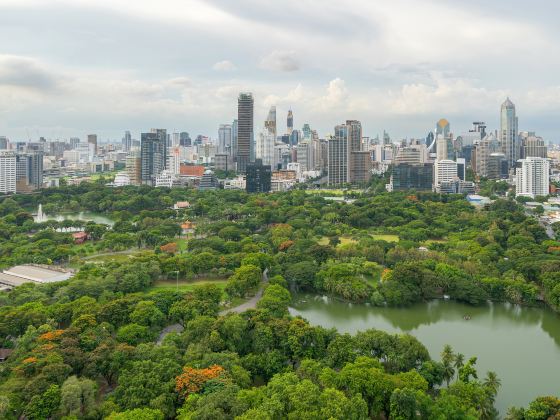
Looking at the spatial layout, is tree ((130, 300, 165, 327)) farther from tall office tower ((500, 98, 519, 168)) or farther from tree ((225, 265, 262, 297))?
tall office tower ((500, 98, 519, 168))

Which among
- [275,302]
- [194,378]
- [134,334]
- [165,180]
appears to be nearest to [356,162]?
[165,180]

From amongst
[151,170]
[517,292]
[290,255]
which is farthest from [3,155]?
[517,292]

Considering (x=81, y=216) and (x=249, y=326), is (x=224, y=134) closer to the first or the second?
(x=81, y=216)

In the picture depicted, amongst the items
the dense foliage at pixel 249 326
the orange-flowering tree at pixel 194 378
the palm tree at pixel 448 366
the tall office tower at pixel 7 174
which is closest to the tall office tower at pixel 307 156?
the tall office tower at pixel 7 174

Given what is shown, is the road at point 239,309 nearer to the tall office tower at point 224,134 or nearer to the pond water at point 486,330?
the pond water at point 486,330

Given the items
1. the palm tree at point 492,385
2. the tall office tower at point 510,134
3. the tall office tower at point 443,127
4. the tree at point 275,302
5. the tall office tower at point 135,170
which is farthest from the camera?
the tall office tower at point 443,127

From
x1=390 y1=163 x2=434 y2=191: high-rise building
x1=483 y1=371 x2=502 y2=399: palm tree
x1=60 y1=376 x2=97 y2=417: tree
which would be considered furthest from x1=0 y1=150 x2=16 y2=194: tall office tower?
x1=483 y1=371 x2=502 y2=399: palm tree

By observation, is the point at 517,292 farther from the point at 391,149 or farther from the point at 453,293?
the point at 391,149
